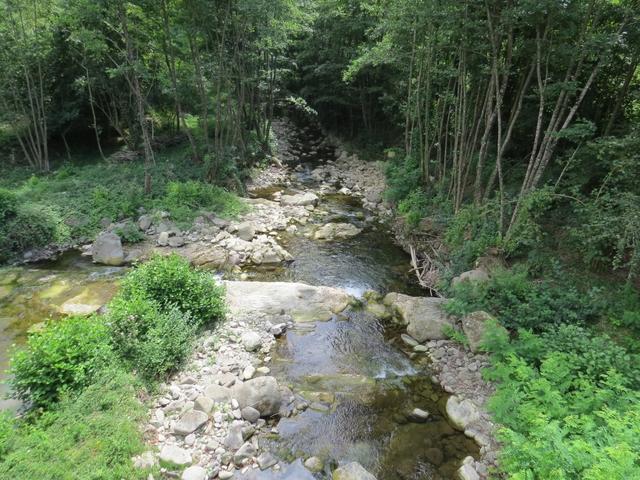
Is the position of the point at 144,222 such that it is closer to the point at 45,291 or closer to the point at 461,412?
the point at 45,291

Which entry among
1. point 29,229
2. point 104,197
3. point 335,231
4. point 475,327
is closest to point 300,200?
point 335,231

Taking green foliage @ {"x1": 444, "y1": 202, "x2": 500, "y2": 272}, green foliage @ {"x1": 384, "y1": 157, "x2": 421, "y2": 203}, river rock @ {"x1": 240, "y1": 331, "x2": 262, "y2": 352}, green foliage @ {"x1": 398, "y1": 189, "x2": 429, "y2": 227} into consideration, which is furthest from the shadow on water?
green foliage @ {"x1": 384, "y1": 157, "x2": 421, "y2": 203}

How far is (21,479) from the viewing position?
3.82m

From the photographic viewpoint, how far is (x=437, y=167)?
14.2 meters

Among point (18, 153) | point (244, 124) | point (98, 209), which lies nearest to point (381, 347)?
point (98, 209)

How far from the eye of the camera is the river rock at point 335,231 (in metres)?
13.4

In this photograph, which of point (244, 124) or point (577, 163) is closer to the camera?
point (577, 163)

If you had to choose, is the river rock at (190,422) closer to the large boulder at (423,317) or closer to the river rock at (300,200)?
the large boulder at (423,317)

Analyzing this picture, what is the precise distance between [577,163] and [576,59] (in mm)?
2216

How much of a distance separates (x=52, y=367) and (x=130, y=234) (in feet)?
25.3

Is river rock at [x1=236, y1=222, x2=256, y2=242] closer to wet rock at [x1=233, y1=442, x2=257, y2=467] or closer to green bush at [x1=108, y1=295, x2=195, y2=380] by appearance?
green bush at [x1=108, y1=295, x2=195, y2=380]

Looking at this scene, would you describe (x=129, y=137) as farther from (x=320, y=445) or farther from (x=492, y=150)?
(x=320, y=445)

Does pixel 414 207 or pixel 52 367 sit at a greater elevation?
pixel 52 367

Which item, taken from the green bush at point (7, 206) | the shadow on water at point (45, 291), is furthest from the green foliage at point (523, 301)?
the green bush at point (7, 206)
